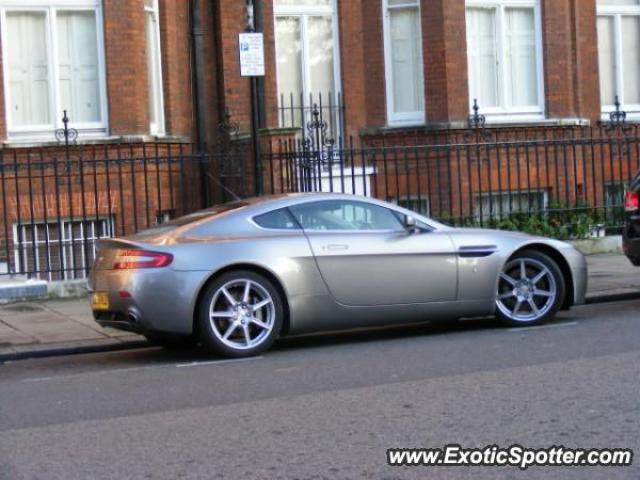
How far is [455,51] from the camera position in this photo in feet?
55.0

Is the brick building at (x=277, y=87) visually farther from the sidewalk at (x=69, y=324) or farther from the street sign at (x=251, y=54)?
the street sign at (x=251, y=54)

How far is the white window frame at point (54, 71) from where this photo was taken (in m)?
15.1

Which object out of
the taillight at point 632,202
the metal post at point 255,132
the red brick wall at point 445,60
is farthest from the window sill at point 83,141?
the taillight at point 632,202

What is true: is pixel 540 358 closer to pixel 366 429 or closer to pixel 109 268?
pixel 366 429

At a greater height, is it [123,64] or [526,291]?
[123,64]

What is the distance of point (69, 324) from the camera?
11.4m

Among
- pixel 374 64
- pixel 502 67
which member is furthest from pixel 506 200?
pixel 374 64

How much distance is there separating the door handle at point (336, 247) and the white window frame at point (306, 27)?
7890 millimetres

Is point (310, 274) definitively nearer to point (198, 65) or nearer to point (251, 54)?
point (251, 54)

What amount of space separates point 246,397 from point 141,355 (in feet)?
8.29

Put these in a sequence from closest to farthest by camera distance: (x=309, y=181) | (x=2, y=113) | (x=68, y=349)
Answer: (x=68, y=349) → (x=2, y=113) → (x=309, y=181)

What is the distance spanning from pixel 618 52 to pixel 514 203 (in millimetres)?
3638

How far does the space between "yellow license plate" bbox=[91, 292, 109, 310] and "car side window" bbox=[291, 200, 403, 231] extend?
176 centimetres

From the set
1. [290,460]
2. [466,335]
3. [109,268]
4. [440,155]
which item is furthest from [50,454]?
[440,155]
